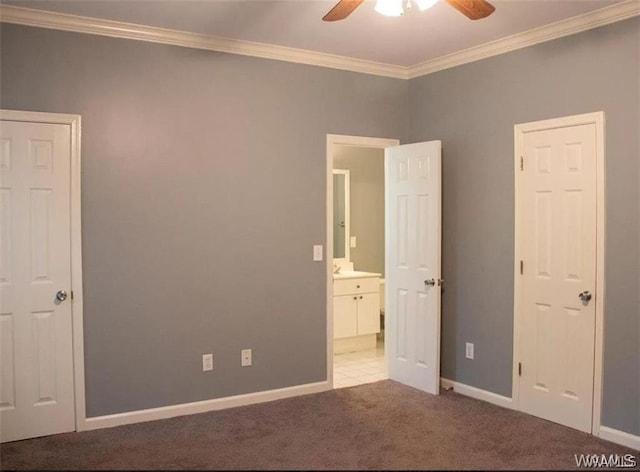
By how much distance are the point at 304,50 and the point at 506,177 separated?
173 cm

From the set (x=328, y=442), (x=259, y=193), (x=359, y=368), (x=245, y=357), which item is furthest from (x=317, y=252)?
(x=328, y=442)

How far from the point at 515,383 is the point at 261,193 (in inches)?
88.5

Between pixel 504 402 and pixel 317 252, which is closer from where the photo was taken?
pixel 504 402

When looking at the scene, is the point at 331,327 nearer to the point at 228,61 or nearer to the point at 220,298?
the point at 220,298

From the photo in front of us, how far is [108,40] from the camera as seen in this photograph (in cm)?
367

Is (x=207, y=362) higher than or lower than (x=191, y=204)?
lower

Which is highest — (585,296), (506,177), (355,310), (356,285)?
(506,177)

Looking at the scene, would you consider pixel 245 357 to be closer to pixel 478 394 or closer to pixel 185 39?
pixel 478 394

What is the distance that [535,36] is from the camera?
3.83 meters

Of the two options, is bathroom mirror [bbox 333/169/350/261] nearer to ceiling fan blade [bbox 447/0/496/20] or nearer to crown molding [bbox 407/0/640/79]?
crown molding [bbox 407/0/640/79]

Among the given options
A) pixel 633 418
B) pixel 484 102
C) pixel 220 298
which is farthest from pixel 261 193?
pixel 633 418

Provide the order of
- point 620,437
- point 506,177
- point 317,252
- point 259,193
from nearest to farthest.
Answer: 1. point 620,437
2. point 506,177
3. point 259,193
4. point 317,252

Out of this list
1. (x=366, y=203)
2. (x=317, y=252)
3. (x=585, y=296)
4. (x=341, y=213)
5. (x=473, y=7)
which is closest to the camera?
(x=473, y=7)

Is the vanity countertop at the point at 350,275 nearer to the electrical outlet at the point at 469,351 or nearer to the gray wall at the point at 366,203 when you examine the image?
the gray wall at the point at 366,203
